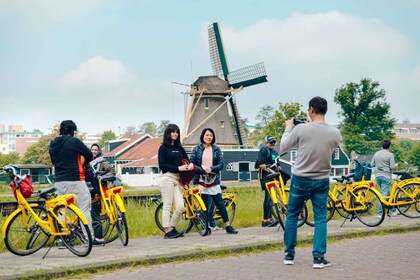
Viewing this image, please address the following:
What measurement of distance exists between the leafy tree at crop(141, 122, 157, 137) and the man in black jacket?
459 ft

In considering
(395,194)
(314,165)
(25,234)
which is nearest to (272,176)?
(395,194)

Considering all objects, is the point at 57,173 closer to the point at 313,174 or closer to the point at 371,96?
the point at 313,174

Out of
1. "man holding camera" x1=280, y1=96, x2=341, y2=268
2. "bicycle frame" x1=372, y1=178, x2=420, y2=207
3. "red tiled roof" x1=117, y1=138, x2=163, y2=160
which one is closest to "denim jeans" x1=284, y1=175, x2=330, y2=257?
"man holding camera" x1=280, y1=96, x2=341, y2=268

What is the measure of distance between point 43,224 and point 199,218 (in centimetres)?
284

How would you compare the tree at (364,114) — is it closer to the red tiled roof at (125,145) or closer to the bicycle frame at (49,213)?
the red tiled roof at (125,145)

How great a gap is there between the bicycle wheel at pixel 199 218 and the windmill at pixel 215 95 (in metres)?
36.0

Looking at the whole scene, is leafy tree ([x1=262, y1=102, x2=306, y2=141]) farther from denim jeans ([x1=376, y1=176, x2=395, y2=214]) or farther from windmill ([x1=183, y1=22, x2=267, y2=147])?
denim jeans ([x1=376, y1=176, x2=395, y2=214])

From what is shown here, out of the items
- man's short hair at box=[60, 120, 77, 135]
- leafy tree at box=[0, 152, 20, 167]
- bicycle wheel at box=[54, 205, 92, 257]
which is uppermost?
man's short hair at box=[60, 120, 77, 135]

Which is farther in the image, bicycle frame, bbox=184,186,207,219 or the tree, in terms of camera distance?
the tree

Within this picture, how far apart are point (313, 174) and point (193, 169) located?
10.7ft

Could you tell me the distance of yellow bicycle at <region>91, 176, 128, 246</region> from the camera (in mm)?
8641

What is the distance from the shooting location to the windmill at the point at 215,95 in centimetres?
4644

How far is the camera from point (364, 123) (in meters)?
73.5

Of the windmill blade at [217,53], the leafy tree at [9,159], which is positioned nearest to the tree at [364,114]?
the windmill blade at [217,53]
